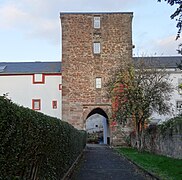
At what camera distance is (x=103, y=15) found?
42344 millimetres

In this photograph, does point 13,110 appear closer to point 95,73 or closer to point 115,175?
point 115,175

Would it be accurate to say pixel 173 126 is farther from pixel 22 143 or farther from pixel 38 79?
pixel 38 79

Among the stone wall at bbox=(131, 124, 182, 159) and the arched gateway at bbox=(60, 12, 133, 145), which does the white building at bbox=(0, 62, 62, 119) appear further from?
the stone wall at bbox=(131, 124, 182, 159)

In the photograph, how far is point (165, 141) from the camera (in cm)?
2330

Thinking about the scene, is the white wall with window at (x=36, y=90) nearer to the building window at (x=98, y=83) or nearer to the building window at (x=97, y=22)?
the building window at (x=98, y=83)

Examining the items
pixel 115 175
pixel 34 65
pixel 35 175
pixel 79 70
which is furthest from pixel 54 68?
pixel 35 175

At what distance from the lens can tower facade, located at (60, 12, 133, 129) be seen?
4162cm

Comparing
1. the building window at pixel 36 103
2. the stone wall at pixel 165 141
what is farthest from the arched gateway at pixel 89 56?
the stone wall at pixel 165 141

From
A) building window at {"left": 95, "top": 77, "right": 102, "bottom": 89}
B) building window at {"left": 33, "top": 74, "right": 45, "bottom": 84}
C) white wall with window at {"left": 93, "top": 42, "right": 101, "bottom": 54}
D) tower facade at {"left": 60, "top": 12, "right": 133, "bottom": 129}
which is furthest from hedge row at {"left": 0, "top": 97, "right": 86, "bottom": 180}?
building window at {"left": 33, "top": 74, "right": 45, "bottom": 84}

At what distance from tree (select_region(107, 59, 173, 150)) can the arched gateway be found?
12004mm

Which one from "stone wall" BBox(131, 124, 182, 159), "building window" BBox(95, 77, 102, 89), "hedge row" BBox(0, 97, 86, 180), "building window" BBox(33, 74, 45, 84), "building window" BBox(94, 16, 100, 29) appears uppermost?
"building window" BBox(94, 16, 100, 29)

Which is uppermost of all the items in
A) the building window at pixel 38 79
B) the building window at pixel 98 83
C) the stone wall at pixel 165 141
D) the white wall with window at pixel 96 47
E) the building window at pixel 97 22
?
the building window at pixel 97 22

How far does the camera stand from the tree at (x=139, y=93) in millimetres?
27812

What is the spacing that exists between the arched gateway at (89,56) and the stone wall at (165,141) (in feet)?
39.1
